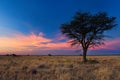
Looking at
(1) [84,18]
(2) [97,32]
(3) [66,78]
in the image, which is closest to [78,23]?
(1) [84,18]

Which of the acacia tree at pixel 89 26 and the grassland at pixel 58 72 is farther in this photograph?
the acacia tree at pixel 89 26

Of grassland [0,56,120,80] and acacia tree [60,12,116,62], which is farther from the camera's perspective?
acacia tree [60,12,116,62]

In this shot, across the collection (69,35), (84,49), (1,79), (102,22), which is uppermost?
(102,22)

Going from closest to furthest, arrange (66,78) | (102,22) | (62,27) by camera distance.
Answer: (66,78)
(102,22)
(62,27)

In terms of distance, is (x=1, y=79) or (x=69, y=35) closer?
(x=1, y=79)

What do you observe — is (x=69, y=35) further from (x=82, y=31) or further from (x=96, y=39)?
(x=96, y=39)

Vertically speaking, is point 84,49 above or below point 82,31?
below

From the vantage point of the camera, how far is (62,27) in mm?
33906

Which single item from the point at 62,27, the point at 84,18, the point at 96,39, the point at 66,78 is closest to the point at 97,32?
the point at 96,39

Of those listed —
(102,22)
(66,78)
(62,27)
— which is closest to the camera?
(66,78)

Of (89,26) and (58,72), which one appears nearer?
(58,72)

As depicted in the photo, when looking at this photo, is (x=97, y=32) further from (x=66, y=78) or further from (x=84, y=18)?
(x=66, y=78)

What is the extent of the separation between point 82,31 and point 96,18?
11.1 ft

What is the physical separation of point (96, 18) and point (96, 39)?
3739mm
